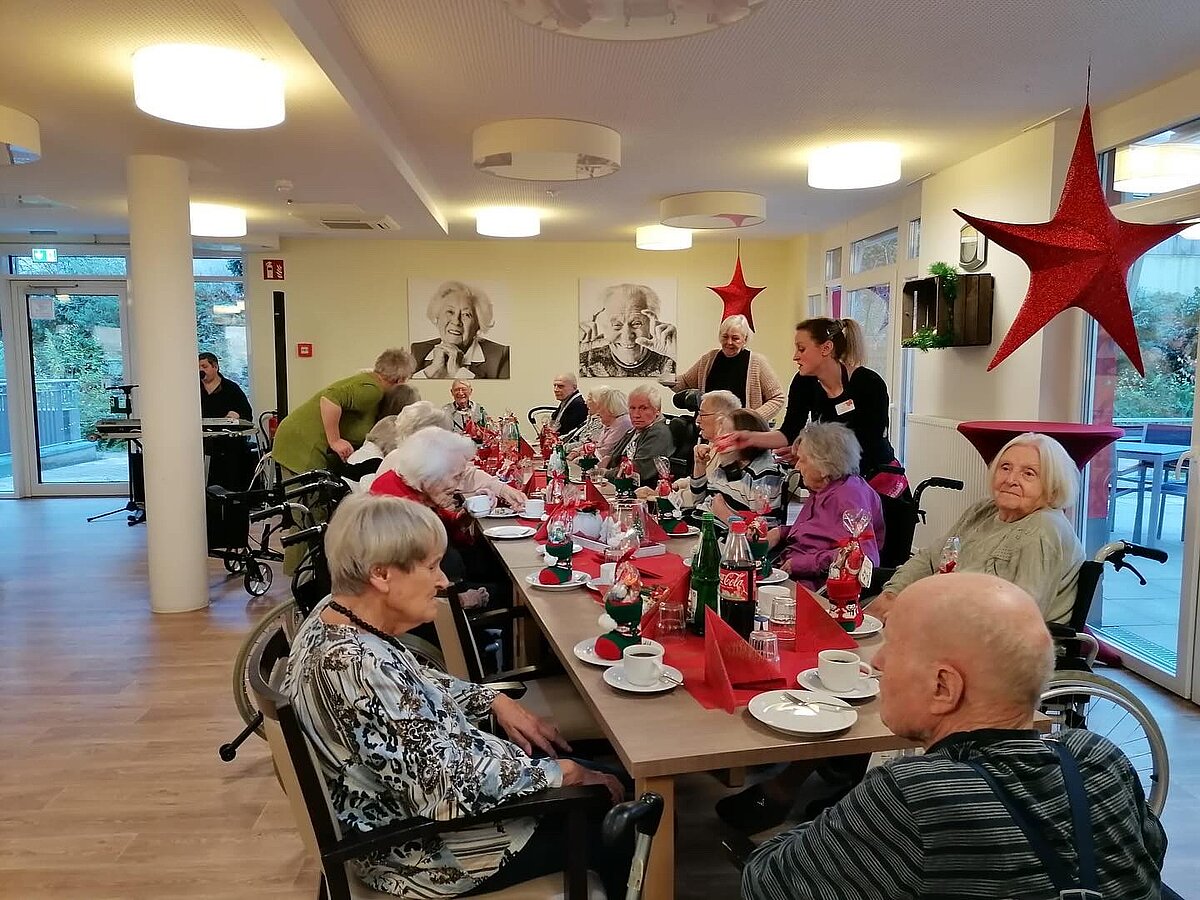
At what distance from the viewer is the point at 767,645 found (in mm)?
1979

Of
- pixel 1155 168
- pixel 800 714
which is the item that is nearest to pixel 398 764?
pixel 800 714

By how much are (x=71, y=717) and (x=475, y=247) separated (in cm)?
687

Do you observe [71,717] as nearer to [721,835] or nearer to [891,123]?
[721,835]

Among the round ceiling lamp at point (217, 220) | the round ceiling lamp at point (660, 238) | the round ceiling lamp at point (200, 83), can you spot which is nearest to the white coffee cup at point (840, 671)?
the round ceiling lamp at point (200, 83)

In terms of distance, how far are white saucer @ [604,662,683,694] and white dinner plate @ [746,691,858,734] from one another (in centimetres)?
19

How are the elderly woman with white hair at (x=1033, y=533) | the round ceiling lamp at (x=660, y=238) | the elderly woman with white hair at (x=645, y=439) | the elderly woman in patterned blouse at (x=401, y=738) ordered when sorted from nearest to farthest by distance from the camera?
1. the elderly woman in patterned blouse at (x=401, y=738)
2. the elderly woman with white hair at (x=1033, y=533)
3. the elderly woman with white hair at (x=645, y=439)
4. the round ceiling lamp at (x=660, y=238)

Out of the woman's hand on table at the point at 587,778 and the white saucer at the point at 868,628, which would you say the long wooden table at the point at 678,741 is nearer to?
the woman's hand on table at the point at 587,778

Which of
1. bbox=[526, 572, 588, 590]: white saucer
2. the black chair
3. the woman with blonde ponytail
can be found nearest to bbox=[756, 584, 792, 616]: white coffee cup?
bbox=[526, 572, 588, 590]: white saucer

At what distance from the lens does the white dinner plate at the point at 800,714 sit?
164 centimetres

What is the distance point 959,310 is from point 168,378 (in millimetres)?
4974

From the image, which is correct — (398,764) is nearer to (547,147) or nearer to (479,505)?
(479,505)

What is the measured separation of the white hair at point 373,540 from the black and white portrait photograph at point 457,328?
7864 millimetres

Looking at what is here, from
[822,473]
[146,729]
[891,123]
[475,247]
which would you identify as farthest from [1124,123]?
[475,247]

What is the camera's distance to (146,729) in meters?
3.52
